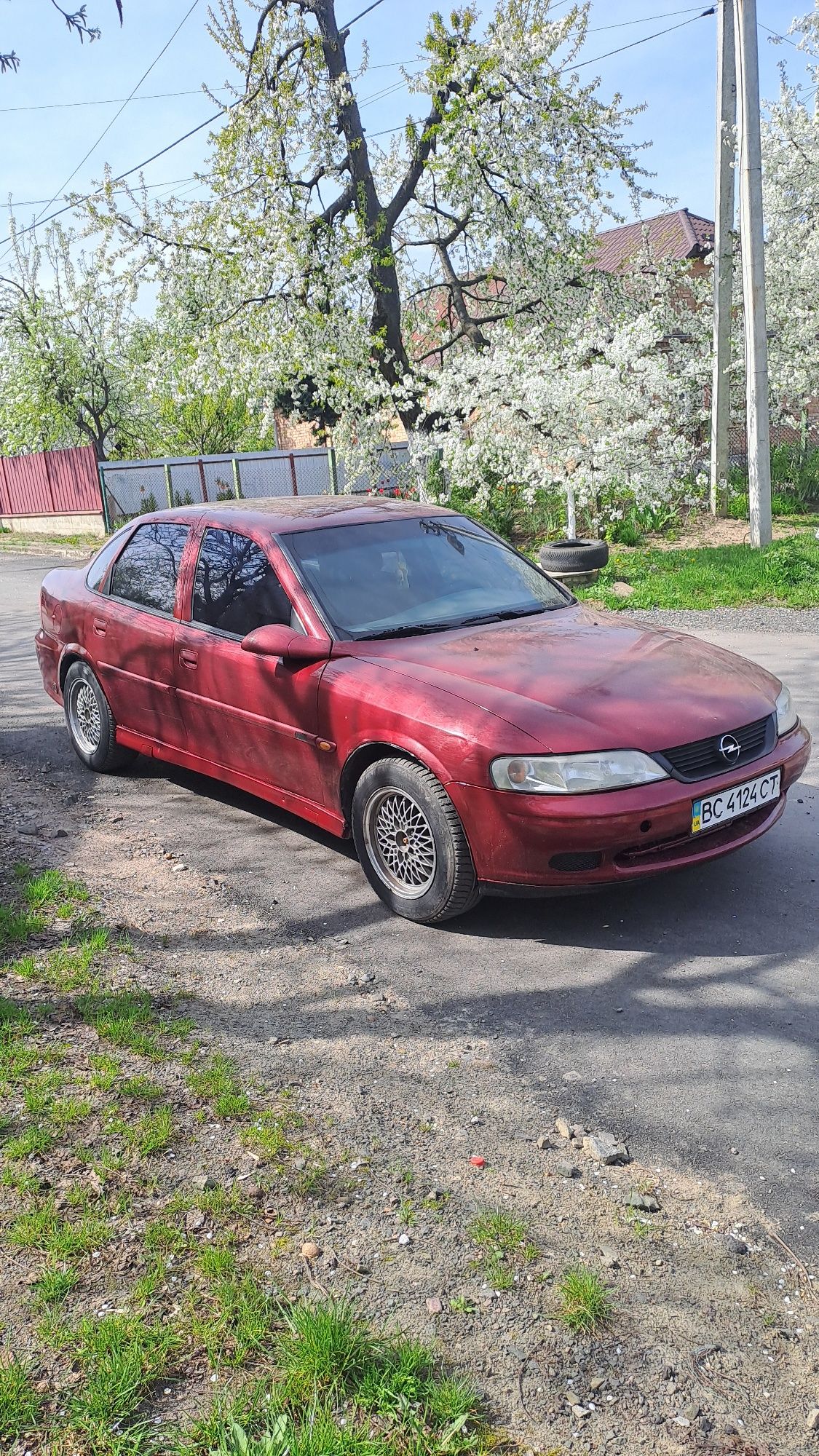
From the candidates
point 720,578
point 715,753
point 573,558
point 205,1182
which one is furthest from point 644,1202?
point 573,558

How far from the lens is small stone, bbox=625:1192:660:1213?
2.67 m

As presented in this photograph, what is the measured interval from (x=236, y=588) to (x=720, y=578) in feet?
27.5

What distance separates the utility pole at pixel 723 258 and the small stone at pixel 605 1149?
15.6m

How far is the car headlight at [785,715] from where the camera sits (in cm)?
454

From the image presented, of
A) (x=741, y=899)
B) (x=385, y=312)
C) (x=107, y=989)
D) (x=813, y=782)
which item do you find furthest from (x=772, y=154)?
(x=107, y=989)

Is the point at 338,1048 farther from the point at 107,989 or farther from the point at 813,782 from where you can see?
the point at 813,782

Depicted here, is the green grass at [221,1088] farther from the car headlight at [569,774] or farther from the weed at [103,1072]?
the car headlight at [569,774]

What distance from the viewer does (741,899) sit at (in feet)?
14.6

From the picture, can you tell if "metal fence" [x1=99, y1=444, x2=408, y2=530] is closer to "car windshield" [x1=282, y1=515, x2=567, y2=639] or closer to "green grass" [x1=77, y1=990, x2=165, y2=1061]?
"car windshield" [x1=282, y1=515, x2=567, y2=639]

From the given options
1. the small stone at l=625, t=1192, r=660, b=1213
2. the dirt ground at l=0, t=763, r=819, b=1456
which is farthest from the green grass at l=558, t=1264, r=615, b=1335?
the small stone at l=625, t=1192, r=660, b=1213

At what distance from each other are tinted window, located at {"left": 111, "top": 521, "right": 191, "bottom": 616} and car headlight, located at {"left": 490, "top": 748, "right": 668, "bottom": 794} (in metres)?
2.53

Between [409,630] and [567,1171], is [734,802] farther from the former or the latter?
[567,1171]

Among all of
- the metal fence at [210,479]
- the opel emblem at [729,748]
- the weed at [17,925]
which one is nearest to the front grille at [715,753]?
the opel emblem at [729,748]

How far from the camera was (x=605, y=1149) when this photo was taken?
2896 mm
